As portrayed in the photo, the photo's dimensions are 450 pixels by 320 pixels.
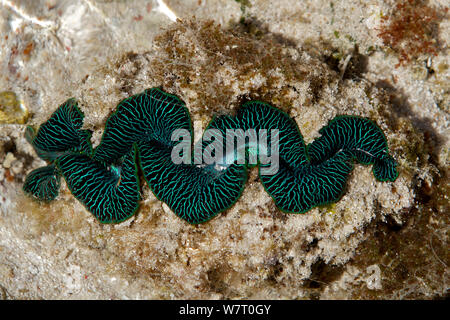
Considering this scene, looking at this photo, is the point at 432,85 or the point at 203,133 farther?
the point at 432,85

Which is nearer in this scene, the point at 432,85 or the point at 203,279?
the point at 203,279

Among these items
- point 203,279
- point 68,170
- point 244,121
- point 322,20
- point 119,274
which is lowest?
point 119,274

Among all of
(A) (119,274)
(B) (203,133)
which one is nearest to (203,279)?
(A) (119,274)

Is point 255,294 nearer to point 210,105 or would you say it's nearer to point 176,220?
point 176,220

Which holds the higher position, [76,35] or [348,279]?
[76,35]

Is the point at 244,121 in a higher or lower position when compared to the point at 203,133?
higher

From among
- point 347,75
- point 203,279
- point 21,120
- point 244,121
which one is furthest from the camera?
point 21,120

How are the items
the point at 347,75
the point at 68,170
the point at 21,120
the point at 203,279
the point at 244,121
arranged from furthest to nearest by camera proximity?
the point at 21,120 < the point at 347,75 < the point at 203,279 < the point at 68,170 < the point at 244,121
